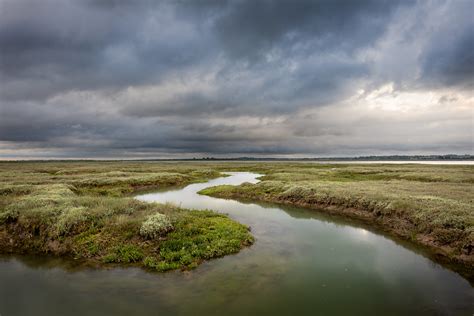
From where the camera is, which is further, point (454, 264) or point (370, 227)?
point (370, 227)

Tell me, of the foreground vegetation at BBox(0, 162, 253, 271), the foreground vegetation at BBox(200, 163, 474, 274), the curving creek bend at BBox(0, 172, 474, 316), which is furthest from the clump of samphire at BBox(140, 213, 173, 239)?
the foreground vegetation at BBox(200, 163, 474, 274)

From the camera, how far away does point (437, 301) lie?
10.8m

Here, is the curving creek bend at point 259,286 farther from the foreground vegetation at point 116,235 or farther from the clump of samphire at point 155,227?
the clump of samphire at point 155,227

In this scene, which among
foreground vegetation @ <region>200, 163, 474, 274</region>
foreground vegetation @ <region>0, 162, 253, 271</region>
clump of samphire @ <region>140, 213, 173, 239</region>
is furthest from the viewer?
clump of samphire @ <region>140, 213, 173, 239</region>

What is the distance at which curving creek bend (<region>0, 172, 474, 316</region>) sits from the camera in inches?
404

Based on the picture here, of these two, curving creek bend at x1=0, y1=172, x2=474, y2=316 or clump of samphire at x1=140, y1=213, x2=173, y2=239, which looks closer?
curving creek bend at x1=0, y1=172, x2=474, y2=316

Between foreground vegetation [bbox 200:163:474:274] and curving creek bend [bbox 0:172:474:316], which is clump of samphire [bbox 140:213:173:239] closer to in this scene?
curving creek bend [bbox 0:172:474:316]

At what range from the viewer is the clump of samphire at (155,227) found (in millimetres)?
16719

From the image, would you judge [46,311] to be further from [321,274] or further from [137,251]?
[321,274]

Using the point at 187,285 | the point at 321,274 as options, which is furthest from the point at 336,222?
the point at 187,285

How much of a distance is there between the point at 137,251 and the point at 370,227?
1993cm

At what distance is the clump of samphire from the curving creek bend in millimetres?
3266

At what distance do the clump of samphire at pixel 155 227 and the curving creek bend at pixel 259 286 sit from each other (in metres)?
3.27

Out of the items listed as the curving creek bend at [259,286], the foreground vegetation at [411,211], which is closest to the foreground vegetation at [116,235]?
the curving creek bend at [259,286]
